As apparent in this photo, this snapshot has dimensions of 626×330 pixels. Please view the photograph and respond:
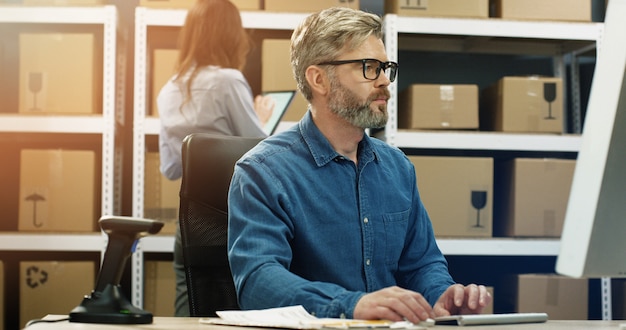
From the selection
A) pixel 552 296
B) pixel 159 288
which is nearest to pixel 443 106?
pixel 552 296

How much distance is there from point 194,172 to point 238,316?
1.83ft

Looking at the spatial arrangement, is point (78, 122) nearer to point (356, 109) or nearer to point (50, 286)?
point (50, 286)

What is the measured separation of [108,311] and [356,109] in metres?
0.69

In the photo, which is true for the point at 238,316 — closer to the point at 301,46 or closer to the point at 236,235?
the point at 236,235

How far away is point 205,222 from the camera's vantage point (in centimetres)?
153

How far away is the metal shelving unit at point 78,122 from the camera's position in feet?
9.34

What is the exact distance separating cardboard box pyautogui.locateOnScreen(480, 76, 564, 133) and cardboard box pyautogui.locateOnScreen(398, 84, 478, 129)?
110 mm

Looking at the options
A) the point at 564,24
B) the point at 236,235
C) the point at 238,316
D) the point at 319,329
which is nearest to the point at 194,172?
the point at 236,235

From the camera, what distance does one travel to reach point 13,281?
123 inches

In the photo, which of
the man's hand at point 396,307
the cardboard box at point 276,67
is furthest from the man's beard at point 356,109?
the cardboard box at point 276,67

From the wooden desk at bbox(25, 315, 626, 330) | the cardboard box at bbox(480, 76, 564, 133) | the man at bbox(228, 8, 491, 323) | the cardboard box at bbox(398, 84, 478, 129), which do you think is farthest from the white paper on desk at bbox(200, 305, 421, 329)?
the cardboard box at bbox(480, 76, 564, 133)

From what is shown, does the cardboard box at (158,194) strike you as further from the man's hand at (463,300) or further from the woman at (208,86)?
the man's hand at (463,300)

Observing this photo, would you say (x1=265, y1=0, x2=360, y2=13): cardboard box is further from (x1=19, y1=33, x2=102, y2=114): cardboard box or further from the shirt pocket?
the shirt pocket

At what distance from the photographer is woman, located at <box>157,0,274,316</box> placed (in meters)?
2.34
